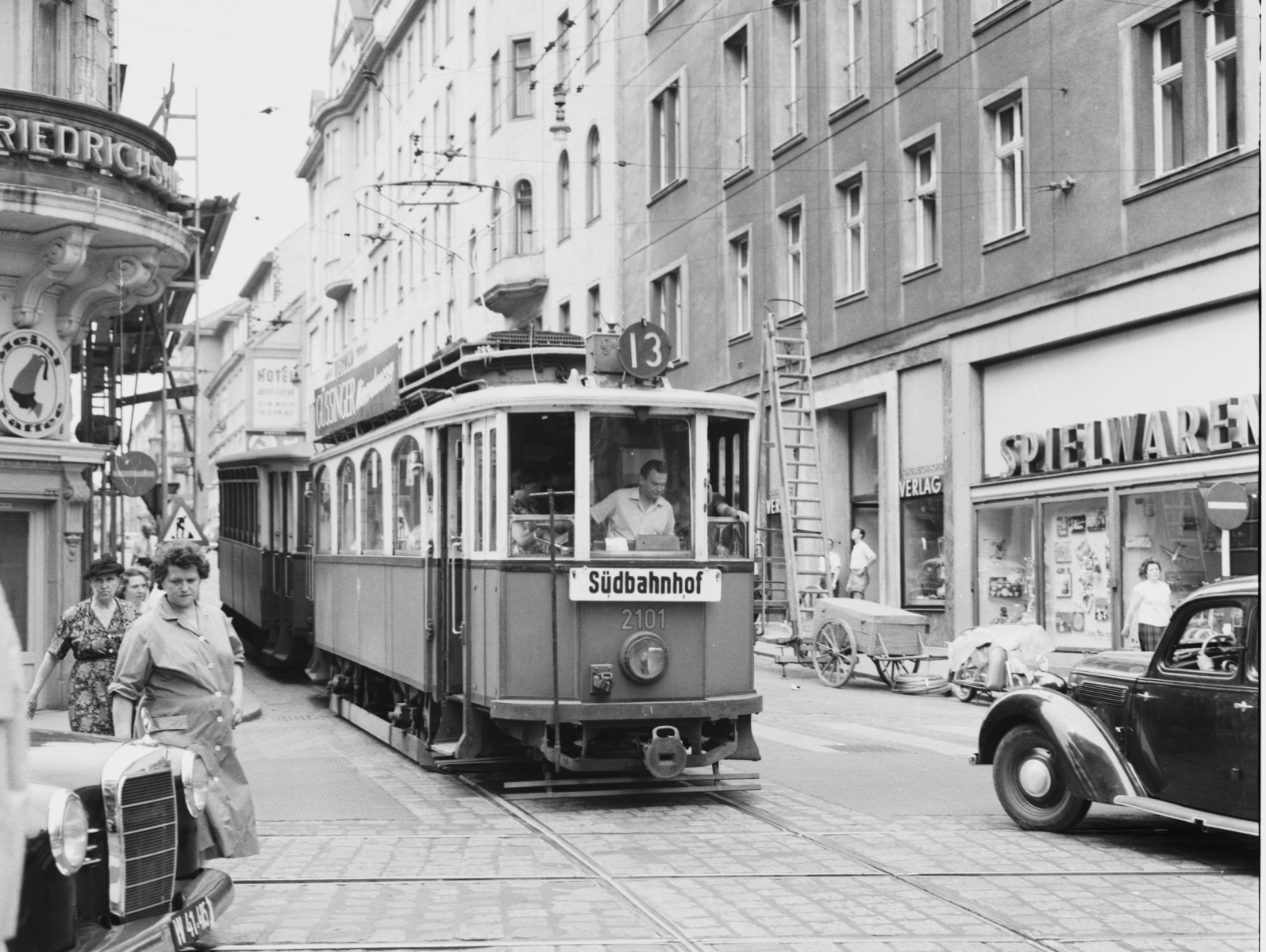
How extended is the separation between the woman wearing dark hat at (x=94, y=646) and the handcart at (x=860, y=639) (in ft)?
41.2

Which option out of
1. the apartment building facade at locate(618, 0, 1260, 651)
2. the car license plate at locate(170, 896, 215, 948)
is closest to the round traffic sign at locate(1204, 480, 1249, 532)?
the apartment building facade at locate(618, 0, 1260, 651)

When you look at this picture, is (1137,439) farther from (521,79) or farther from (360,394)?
(521,79)

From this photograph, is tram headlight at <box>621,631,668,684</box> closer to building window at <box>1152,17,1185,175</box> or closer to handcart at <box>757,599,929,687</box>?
handcart at <box>757,599,929,687</box>

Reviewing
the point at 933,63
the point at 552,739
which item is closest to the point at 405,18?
the point at 933,63

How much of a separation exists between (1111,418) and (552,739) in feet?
42.0

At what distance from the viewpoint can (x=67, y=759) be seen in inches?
223

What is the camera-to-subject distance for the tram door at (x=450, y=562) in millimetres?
12273

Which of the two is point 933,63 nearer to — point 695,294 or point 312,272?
point 695,294

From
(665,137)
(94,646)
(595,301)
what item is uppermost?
(665,137)

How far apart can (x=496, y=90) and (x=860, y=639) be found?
29.4 m

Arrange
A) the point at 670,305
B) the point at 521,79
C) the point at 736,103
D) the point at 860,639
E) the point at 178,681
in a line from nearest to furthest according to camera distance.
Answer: the point at 178,681
the point at 860,639
the point at 736,103
the point at 670,305
the point at 521,79

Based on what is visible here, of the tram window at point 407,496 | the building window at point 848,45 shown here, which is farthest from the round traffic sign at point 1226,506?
the building window at point 848,45

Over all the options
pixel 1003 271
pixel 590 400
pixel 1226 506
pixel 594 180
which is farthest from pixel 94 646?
pixel 594 180

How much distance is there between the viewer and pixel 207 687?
Answer: 8.01m
